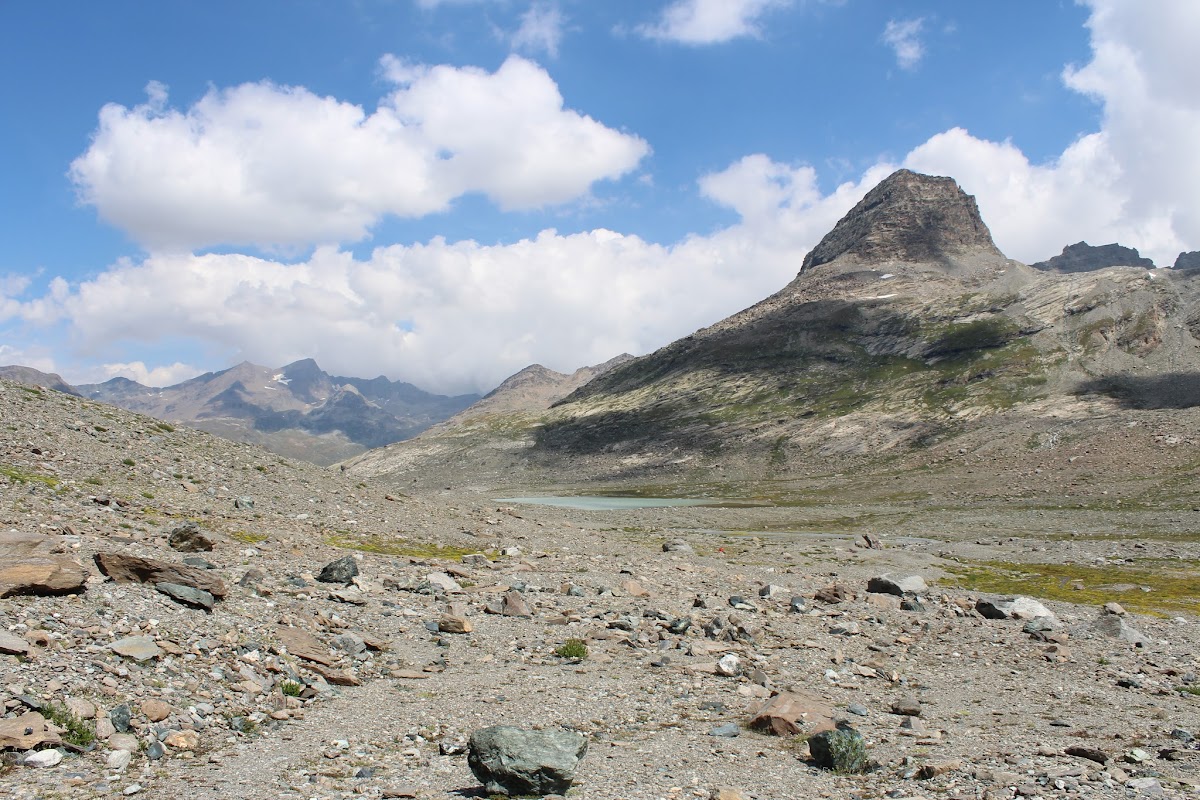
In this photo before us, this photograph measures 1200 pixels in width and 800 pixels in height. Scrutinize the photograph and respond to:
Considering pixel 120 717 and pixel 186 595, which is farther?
pixel 186 595

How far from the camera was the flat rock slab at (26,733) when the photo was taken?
11977mm

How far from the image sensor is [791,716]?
17953 mm

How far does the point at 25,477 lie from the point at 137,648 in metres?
24.6

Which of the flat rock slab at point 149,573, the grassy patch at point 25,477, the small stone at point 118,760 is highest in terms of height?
the grassy patch at point 25,477

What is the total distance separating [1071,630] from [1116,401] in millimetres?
189613

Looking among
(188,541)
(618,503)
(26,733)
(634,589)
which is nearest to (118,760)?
(26,733)

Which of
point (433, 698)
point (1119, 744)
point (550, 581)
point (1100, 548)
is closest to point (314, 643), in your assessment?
point (433, 698)

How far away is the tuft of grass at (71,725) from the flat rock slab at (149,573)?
7346mm

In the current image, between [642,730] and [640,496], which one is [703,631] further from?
[640,496]

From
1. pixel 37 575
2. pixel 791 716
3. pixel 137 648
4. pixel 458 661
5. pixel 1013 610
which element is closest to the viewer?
pixel 137 648

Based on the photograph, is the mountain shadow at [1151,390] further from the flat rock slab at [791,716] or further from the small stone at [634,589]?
the flat rock slab at [791,716]

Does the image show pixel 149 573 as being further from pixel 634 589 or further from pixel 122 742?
pixel 634 589

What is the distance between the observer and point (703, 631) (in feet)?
88.9

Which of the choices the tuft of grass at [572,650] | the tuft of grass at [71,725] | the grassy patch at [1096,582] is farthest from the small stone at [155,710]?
the grassy patch at [1096,582]
